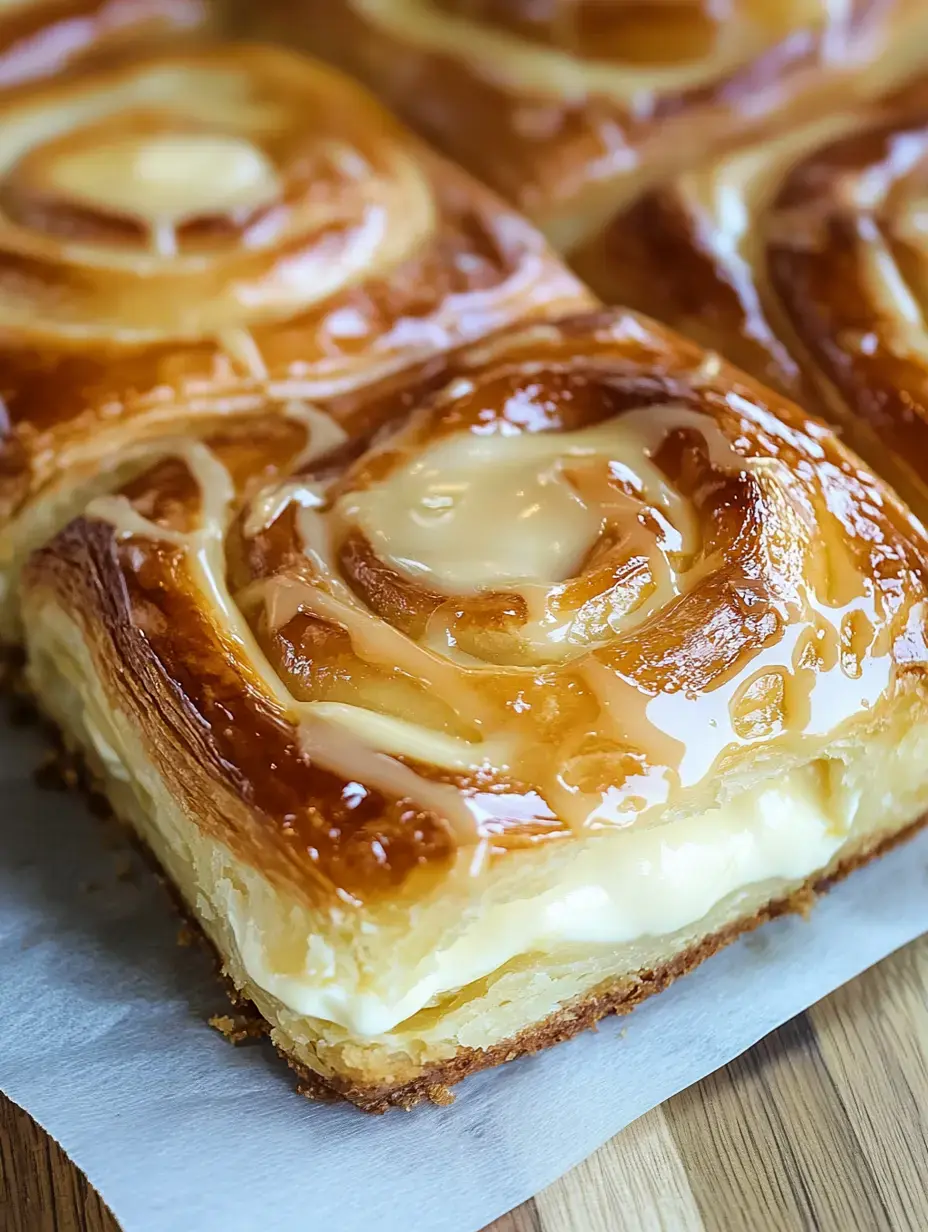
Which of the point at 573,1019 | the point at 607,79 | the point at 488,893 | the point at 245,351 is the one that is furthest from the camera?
the point at 607,79

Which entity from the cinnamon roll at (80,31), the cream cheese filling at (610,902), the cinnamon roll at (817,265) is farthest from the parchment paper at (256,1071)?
the cinnamon roll at (80,31)

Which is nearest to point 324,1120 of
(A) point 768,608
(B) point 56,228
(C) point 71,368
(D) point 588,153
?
(A) point 768,608

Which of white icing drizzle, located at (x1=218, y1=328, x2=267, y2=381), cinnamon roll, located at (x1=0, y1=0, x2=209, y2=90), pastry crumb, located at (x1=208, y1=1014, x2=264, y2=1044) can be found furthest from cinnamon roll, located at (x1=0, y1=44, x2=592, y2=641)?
pastry crumb, located at (x1=208, y1=1014, x2=264, y2=1044)

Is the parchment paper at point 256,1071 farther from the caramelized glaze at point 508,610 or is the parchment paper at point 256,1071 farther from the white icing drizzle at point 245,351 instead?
the white icing drizzle at point 245,351

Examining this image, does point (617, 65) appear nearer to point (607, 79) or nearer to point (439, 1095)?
point (607, 79)

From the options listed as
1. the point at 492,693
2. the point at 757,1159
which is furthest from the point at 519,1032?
the point at 492,693

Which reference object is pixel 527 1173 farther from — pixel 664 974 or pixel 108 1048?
pixel 108 1048
